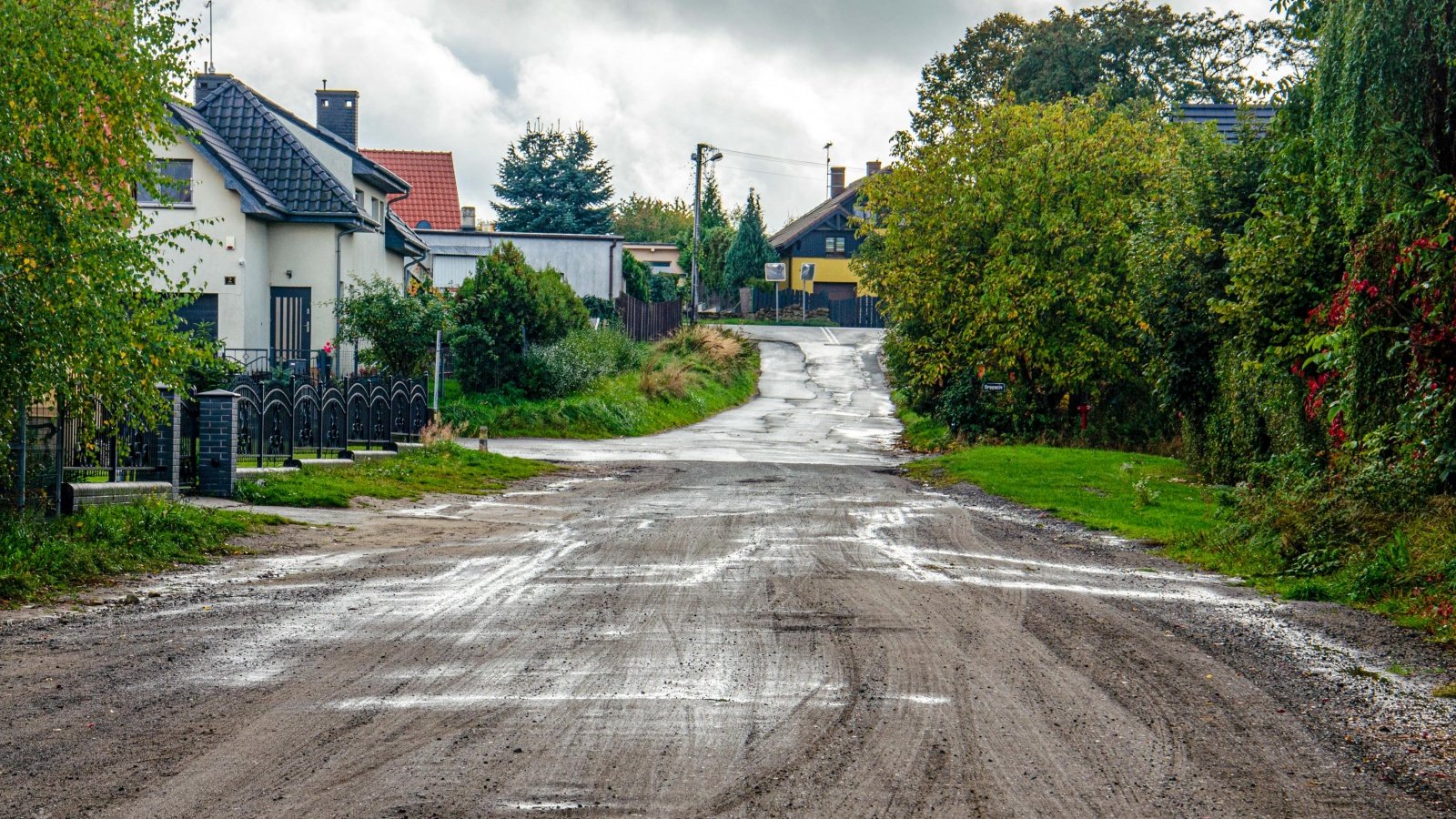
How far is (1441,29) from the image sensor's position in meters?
12.0

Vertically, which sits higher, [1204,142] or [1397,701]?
[1204,142]

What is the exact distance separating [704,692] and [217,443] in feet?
35.8

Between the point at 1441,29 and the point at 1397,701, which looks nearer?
the point at 1397,701

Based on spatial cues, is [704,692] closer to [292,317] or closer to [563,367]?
[292,317]

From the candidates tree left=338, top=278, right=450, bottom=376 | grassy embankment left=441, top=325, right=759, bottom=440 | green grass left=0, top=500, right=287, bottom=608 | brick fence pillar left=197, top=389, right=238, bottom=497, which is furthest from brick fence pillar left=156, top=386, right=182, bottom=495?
tree left=338, top=278, right=450, bottom=376

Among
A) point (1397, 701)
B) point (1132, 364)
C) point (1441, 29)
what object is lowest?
point (1397, 701)

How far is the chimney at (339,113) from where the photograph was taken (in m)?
46.5

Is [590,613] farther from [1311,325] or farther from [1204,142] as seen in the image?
[1204,142]

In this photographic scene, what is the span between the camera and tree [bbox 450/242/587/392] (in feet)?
116

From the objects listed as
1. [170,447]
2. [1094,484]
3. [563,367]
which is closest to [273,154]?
[563,367]

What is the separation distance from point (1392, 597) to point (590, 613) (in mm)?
6856

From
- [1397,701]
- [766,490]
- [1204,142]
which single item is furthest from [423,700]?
[1204,142]

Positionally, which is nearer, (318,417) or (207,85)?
(318,417)

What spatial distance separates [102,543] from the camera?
11562mm
